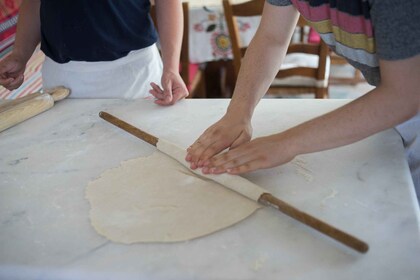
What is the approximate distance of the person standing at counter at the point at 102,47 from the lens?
1.18 metres

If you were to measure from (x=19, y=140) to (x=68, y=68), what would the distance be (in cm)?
33

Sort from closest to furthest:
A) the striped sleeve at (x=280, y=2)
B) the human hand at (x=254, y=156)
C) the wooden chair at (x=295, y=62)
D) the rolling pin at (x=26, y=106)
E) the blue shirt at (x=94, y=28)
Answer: the human hand at (x=254, y=156) → the striped sleeve at (x=280, y=2) → the rolling pin at (x=26, y=106) → the blue shirt at (x=94, y=28) → the wooden chair at (x=295, y=62)

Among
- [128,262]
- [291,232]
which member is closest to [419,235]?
[291,232]

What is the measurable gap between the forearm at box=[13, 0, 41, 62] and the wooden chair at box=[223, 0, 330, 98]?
842 mm

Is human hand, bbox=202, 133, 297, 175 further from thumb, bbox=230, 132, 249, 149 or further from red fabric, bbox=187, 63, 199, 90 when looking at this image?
red fabric, bbox=187, 63, 199, 90

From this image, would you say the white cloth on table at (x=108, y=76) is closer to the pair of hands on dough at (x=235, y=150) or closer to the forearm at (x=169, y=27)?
the forearm at (x=169, y=27)

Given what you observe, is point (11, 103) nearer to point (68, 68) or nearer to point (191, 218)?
point (68, 68)

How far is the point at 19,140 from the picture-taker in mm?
1004

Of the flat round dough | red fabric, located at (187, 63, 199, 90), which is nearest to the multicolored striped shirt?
the flat round dough

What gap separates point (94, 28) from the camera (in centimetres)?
118

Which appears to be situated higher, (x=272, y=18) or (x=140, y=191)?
(x=272, y=18)

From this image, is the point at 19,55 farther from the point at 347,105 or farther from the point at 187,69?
the point at 347,105

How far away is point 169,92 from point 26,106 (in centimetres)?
37

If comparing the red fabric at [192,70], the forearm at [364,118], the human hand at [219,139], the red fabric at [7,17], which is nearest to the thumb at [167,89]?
the human hand at [219,139]
